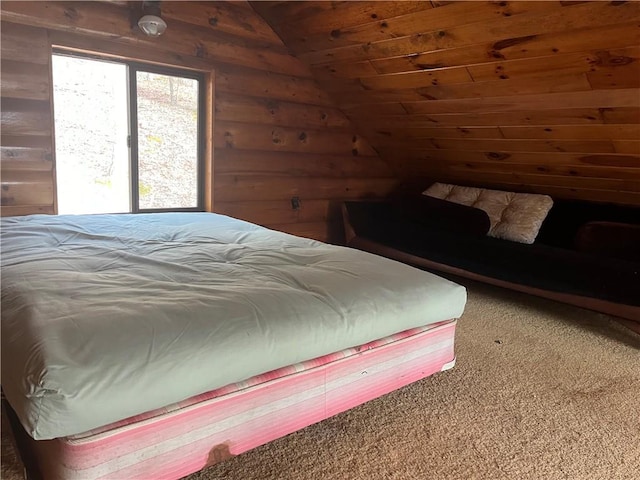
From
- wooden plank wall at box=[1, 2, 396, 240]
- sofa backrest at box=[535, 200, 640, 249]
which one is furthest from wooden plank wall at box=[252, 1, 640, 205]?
wooden plank wall at box=[1, 2, 396, 240]

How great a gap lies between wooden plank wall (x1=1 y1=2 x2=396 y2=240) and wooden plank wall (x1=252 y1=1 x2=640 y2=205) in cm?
25

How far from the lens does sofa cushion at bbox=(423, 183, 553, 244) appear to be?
3.27 m

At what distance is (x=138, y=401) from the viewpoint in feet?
3.34

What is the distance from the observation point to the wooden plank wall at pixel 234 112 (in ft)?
8.58

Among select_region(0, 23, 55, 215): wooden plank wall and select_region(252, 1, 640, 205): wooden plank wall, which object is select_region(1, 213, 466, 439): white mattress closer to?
select_region(0, 23, 55, 215): wooden plank wall

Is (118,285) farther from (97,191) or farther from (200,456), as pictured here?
(97,191)

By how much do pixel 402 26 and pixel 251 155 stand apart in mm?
1510

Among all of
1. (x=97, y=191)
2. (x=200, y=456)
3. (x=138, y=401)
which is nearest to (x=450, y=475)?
(x=200, y=456)

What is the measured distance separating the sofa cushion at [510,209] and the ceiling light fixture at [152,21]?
2.52 metres

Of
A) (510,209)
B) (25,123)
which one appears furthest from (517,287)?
(25,123)

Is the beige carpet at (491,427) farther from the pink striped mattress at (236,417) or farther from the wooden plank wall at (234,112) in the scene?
the wooden plank wall at (234,112)

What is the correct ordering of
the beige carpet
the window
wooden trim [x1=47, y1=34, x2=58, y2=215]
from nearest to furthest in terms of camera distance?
the beige carpet
wooden trim [x1=47, y1=34, x2=58, y2=215]
the window

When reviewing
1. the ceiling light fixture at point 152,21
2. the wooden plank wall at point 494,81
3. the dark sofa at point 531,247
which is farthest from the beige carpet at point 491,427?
the ceiling light fixture at point 152,21

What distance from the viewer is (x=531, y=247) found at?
9.62 ft
